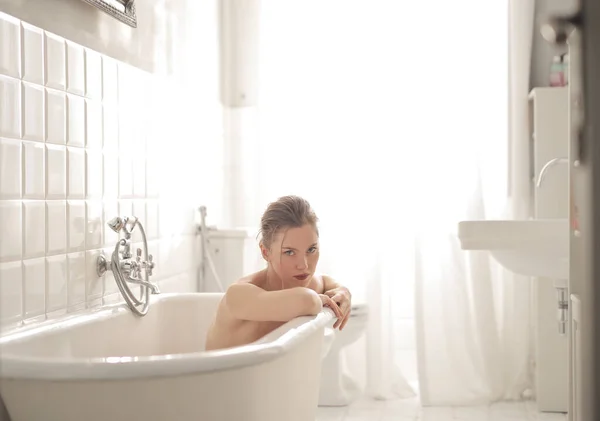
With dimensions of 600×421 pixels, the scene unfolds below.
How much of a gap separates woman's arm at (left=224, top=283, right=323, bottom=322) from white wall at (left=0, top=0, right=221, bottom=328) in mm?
499

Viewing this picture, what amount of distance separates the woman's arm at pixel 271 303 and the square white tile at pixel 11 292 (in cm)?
53

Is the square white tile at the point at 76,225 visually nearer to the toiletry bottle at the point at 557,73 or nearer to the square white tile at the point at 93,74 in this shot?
the square white tile at the point at 93,74

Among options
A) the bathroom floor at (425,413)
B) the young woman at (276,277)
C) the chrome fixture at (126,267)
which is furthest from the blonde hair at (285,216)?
the bathroom floor at (425,413)

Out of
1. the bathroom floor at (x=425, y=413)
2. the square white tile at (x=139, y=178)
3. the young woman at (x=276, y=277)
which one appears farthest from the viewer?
the bathroom floor at (x=425, y=413)

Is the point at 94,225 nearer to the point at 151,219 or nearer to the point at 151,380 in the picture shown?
the point at 151,219

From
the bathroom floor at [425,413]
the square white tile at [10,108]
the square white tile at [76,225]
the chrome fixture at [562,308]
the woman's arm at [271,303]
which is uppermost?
the square white tile at [10,108]

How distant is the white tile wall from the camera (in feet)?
6.25

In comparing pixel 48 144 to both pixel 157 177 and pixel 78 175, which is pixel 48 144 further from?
pixel 157 177

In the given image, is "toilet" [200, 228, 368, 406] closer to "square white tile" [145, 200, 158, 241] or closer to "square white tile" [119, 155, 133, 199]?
"square white tile" [145, 200, 158, 241]

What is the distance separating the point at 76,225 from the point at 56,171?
0.62 feet

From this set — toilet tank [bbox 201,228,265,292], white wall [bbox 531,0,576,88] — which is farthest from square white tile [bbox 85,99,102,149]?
white wall [bbox 531,0,576,88]

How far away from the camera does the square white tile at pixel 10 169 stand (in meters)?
1.86

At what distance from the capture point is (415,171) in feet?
11.4

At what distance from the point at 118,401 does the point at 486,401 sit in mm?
2262
